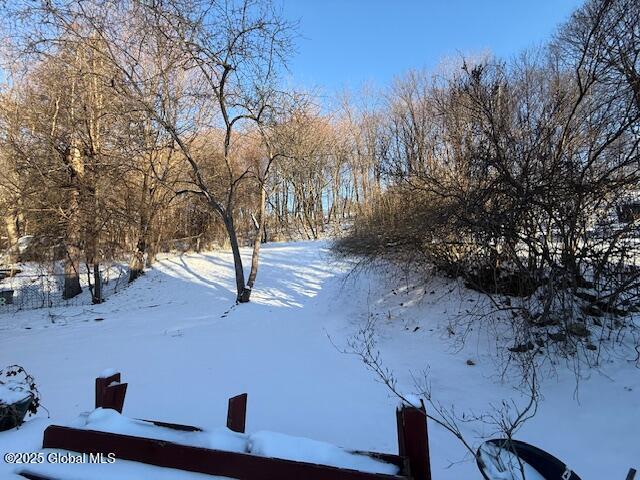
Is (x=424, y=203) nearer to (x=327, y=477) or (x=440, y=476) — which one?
(x=440, y=476)

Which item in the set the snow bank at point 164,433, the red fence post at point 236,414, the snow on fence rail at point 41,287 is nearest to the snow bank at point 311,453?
the snow bank at point 164,433

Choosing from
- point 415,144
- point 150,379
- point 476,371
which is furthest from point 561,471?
point 415,144

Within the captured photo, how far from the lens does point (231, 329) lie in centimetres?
776

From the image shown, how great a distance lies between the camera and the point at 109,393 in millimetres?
2367

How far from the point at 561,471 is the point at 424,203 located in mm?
5300

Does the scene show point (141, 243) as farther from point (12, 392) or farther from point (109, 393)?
point (109, 393)

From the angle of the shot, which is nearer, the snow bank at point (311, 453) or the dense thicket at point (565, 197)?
the snow bank at point (311, 453)

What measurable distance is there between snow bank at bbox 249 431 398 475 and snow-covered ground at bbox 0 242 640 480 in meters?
0.65

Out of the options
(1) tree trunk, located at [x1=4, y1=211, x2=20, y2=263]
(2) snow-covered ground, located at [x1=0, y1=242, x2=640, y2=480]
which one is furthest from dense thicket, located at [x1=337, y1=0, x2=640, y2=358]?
(1) tree trunk, located at [x1=4, y1=211, x2=20, y2=263]

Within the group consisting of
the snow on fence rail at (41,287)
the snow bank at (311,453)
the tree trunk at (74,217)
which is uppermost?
the tree trunk at (74,217)

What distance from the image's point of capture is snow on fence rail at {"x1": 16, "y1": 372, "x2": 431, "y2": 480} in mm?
1699

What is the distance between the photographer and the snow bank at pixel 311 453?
1.81 meters

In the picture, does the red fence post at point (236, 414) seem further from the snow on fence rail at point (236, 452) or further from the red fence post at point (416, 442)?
the red fence post at point (416, 442)

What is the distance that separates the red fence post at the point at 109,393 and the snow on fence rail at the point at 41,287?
11.6 metres
